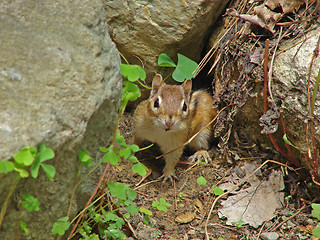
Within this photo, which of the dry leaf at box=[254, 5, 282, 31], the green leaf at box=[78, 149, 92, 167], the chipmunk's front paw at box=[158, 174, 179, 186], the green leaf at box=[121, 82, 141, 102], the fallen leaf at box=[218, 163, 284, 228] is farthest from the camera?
the chipmunk's front paw at box=[158, 174, 179, 186]

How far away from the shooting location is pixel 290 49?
12.6 feet

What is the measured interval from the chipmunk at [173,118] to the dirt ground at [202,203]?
222 millimetres

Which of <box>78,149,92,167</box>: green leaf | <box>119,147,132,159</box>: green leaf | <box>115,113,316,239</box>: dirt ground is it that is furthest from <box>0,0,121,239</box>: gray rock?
<box>115,113,316,239</box>: dirt ground

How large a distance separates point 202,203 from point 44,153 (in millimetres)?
2482

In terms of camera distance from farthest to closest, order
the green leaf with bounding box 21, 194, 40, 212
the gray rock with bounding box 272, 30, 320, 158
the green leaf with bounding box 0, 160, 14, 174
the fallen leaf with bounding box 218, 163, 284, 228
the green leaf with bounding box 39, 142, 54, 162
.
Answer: the fallen leaf with bounding box 218, 163, 284, 228 < the gray rock with bounding box 272, 30, 320, 158 < the green leaf with bounding box 21, 194, 40, 212 < the green leaf with bounding box 39, 142, 54, 162 < the green leaf with bounding box 0, 160, 14, 174

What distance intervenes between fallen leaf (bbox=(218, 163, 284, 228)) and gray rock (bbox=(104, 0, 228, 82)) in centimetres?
185

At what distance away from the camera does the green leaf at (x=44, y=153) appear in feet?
6.68

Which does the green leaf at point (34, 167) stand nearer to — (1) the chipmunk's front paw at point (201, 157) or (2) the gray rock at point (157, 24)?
(2) the gray rock at point (157, 24)

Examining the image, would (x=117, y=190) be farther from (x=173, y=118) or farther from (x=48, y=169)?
(x=173, y=118)

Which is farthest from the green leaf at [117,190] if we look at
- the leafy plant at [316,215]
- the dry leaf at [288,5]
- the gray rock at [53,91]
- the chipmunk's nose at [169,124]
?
the dry leaf at [288,5]

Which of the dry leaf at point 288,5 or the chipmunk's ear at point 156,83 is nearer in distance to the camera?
the dry leaf at point 288,5

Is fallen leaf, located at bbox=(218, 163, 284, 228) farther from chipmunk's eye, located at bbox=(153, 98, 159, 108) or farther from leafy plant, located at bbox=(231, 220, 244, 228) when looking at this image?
chipmunk's eye, located at bbox=(153, 98, 159, 108)

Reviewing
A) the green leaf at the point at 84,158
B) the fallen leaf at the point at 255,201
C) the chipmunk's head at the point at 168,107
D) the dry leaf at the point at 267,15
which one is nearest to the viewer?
the green leaf at the point at 84,158

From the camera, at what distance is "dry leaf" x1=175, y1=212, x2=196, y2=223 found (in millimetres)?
3854
